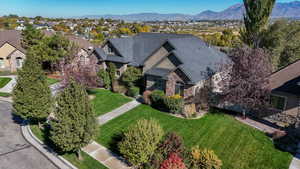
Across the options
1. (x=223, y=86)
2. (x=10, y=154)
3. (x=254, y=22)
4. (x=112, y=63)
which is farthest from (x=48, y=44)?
(x=254, y=22)

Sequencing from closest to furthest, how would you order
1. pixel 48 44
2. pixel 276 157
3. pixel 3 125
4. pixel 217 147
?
pixel 276 157
pixel 217 147
pixel 3 125
pixel 48 44

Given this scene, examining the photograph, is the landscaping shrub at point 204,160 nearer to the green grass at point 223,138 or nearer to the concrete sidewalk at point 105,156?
the green grass at point 223,138

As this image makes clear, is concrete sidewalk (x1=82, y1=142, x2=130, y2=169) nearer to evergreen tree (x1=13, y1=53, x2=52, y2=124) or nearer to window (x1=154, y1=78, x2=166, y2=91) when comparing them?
evergreen tree (x1=13, y1=53, x2=52, y2=124)

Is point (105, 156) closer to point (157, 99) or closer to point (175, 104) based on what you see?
point (175, 104)

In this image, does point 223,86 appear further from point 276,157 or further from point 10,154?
point 10,154

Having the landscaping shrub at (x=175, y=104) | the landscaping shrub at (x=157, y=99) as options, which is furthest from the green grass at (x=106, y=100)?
the landscaping shrub at (x=175, y=104)
